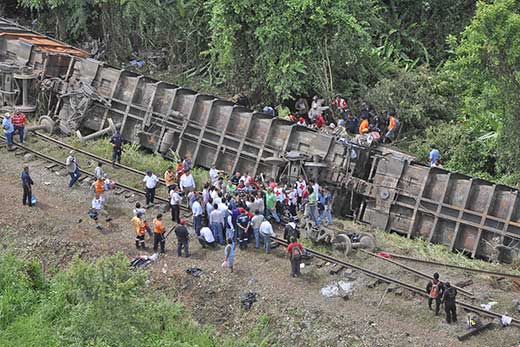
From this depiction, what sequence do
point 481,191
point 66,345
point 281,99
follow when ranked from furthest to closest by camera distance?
point 281,99 < point 481,191 < point 66,345

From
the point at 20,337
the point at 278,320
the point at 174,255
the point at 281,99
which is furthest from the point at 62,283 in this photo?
the point at 281,99

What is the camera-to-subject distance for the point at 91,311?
12969mm

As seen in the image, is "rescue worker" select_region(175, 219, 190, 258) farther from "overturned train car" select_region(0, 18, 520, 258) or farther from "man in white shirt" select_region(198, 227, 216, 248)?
"overturned train car" select_region(0, 18, 520, 258)

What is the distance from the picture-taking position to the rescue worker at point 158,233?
673 inches

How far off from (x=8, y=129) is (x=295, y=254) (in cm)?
1059

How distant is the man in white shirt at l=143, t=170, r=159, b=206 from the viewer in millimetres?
19438

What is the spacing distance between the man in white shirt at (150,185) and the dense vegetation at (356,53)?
7.19m

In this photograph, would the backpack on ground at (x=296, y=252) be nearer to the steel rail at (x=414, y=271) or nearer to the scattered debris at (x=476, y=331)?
the steel rail at (x=414, y=271)

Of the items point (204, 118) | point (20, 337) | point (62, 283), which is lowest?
point (20, 337)

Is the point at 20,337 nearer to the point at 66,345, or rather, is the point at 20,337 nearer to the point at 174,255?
the point at 66,345

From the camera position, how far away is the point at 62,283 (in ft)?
49.6

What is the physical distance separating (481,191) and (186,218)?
26.0ft

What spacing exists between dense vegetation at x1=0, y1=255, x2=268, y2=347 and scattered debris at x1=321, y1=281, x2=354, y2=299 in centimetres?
175

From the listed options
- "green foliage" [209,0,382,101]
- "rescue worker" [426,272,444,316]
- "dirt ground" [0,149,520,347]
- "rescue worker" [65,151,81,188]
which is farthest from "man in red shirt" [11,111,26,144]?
"rescue worker" [426,272,444,316]
